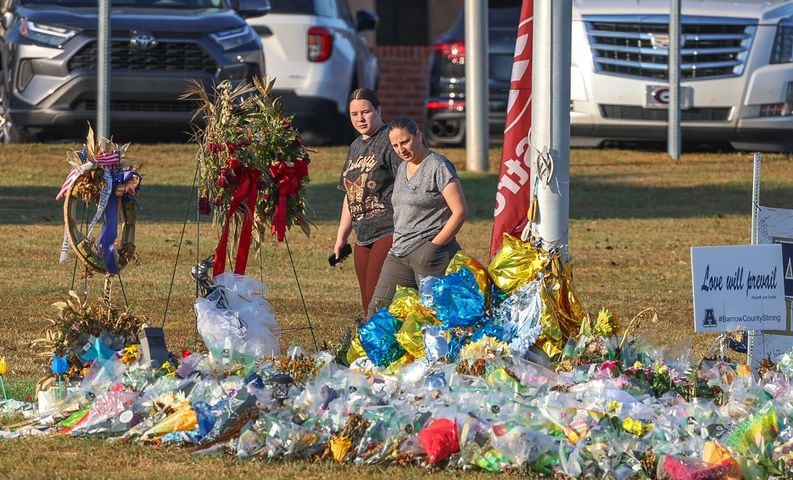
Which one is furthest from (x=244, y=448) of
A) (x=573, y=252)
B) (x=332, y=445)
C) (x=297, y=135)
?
(x=573, y=252)

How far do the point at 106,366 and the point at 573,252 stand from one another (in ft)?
23.4

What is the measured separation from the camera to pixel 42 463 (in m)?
6.11

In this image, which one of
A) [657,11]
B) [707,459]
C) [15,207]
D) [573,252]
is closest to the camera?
[707,459]

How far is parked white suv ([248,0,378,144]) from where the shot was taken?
17484 mm

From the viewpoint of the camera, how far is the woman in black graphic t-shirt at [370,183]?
8.44m

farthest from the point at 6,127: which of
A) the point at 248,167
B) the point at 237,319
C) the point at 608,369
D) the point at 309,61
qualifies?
the point at 608,369

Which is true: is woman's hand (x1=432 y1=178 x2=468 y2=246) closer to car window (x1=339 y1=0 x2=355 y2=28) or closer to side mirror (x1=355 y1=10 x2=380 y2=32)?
car window (x1=339 y1=0 x2=355 y2=28)

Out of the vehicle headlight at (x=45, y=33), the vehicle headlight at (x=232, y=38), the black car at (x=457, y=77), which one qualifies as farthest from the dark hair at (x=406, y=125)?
the black car at (x=457, y=77)

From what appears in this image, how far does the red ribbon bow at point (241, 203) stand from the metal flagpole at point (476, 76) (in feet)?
31.8

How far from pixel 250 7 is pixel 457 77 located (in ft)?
8.81

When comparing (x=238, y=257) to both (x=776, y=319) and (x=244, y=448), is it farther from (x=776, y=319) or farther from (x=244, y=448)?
(x=776, y=319)

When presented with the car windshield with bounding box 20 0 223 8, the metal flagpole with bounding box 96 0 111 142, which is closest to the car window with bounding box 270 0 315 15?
the car windshield with bounding box 20 0 223 8

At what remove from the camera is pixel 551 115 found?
330 inches

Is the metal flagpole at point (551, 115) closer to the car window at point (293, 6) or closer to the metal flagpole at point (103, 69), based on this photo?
the metal flagpole at point (103, 69)
